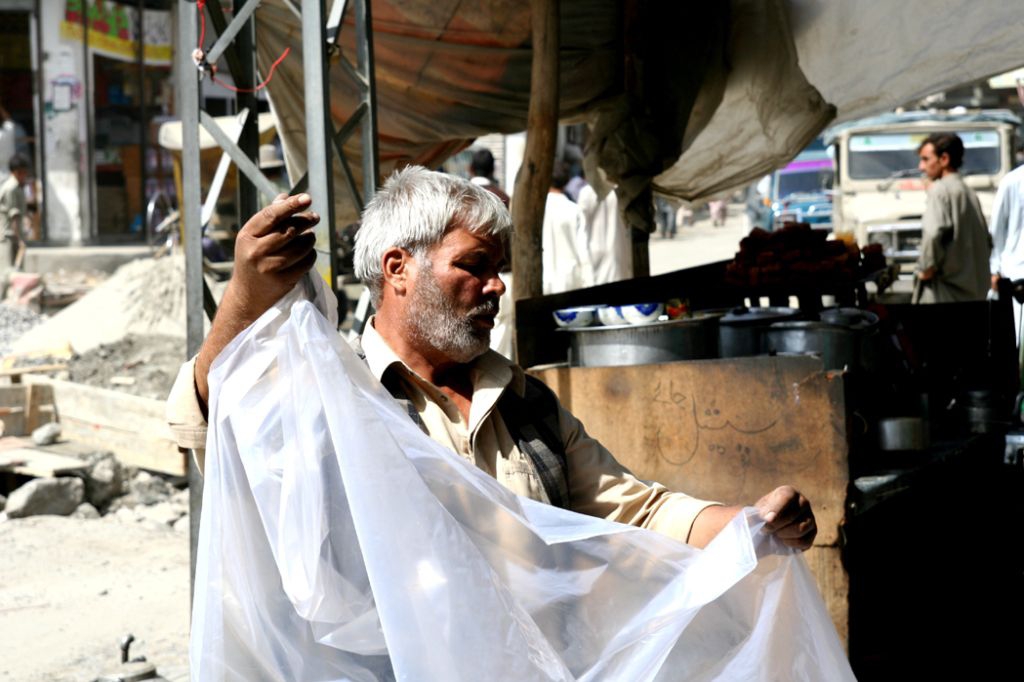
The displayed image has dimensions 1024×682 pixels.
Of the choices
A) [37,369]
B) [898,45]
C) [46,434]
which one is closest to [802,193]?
[37,369]

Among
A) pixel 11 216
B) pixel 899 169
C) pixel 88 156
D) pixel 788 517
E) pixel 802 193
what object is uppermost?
pixel 88 156

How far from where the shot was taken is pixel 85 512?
7.02 m

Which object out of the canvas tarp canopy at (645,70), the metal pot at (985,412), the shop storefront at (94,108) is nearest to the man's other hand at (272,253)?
the metal pot at (985,412)

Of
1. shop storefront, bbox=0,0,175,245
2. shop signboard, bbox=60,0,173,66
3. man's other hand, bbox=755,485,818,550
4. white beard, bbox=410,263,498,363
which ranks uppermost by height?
shop signboard, bbox=60,0,173,66

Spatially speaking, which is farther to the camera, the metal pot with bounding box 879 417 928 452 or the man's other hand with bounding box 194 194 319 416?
the metal pot with bounding box 879 417 928 452

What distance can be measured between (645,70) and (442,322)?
181 inches

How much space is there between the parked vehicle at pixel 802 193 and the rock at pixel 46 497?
12481 millimetres

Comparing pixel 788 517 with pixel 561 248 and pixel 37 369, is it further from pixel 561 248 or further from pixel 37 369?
pixel 37 369

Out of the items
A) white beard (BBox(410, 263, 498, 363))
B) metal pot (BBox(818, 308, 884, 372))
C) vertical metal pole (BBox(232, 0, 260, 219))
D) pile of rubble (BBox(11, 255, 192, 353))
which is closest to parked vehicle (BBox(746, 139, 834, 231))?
pile of rubble (BBox(11, 255, 192, 353))

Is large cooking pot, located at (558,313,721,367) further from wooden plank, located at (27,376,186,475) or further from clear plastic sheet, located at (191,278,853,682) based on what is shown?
wooden plank, located at (27,376,186,475)

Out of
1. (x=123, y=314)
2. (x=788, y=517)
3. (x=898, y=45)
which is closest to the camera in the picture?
(x=788, y=517)

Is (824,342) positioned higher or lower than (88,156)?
lower

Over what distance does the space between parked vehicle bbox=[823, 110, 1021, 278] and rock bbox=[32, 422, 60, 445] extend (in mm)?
9340

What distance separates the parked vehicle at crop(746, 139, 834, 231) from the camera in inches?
739
